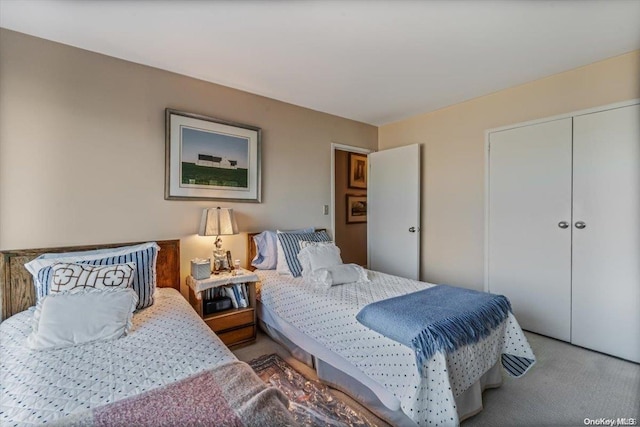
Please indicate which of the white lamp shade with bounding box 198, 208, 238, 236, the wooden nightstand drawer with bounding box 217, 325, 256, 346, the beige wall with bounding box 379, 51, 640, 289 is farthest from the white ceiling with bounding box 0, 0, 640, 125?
the wooden nightstand drawer with bounding box 217, 325, 256, 346

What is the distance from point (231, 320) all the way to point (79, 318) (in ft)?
3.72

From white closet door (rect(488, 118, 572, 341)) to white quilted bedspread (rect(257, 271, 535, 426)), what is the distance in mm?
1148

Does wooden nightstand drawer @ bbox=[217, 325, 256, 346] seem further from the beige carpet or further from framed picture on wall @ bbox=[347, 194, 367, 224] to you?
framed picture on wall @ bbox=[347, 194, 367, 224]

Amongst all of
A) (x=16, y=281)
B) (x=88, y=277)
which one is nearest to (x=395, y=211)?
(x=88, y=277)

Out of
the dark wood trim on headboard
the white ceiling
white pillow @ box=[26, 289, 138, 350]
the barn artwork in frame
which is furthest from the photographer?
the dark wood trim on headboard

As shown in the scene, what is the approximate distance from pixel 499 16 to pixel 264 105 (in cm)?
215

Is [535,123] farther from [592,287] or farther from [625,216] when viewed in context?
[592,287]

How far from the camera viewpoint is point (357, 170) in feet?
15.7

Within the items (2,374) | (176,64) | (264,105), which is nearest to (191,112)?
(176,64)

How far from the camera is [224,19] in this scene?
6.02 ft

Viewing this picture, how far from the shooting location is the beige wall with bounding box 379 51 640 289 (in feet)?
7.88

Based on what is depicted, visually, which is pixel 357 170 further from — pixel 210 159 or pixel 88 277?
pixel 88 277

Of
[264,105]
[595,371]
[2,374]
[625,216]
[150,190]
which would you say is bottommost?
[595,371]

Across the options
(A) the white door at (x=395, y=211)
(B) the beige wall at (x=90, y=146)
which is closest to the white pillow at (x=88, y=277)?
(B) the beige wall at (x=90, y=146)
